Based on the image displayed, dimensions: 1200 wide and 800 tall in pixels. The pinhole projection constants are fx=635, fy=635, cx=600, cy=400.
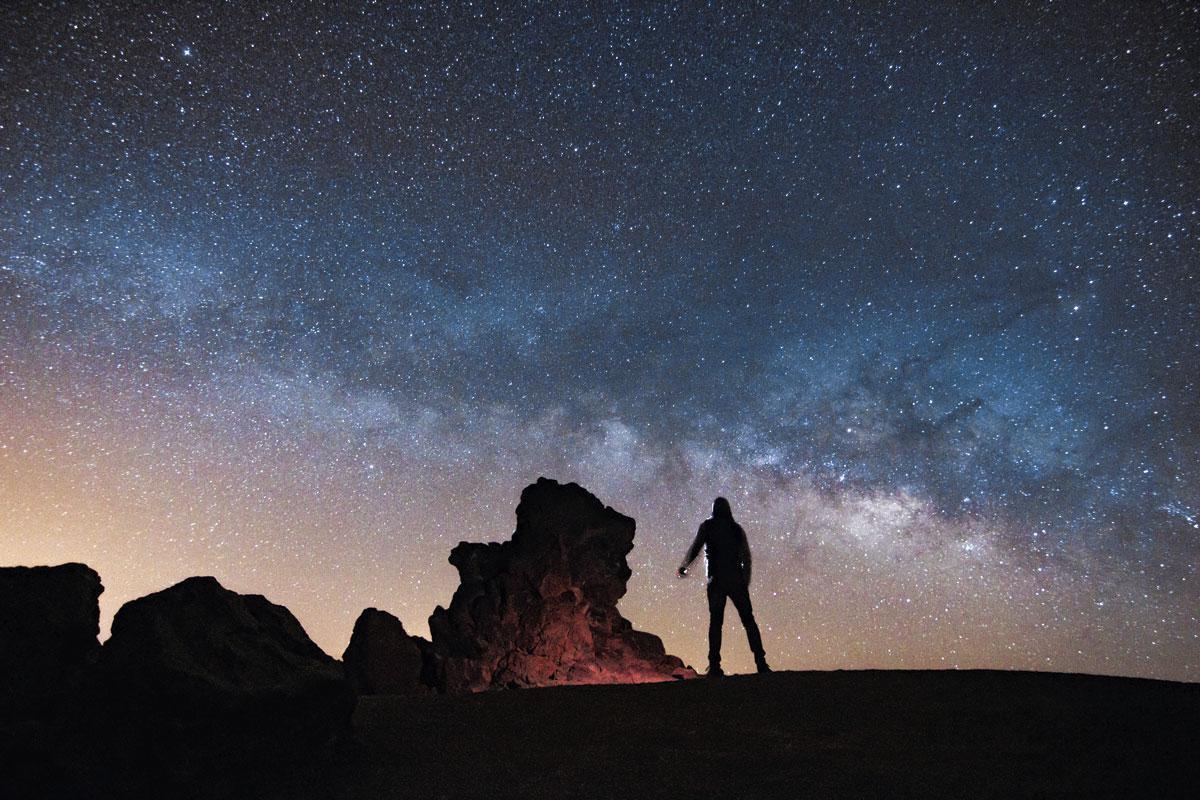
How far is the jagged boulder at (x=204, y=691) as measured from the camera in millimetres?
4270

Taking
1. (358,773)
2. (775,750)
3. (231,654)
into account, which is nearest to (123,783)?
(231,654)

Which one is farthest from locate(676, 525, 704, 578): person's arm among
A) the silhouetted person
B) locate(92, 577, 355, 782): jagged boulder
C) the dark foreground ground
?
locate(92, 577, 355, 782): jagged boulder

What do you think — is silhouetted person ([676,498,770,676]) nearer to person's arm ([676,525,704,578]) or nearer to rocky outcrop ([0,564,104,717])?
person's arm ([676,525,704,578])

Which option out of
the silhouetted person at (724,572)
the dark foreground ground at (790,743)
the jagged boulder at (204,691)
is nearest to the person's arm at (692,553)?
the silhouetted person at (724,572)

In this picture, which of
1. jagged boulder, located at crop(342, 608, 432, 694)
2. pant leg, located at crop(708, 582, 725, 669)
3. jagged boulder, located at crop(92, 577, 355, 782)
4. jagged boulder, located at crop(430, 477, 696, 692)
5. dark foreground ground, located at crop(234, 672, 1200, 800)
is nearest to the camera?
dark foreground ground, located at crop(234, 672, 1200, 800)

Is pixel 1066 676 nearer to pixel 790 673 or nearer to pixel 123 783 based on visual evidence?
pixel 790 673

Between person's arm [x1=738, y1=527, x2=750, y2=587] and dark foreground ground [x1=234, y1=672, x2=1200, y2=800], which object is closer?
dark foreground ground [x1=234, y1=672, x2=1200, y2=800]

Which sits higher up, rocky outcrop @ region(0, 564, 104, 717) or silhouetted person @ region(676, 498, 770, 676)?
silhouetted person @ region(676, 498, 770, 676)

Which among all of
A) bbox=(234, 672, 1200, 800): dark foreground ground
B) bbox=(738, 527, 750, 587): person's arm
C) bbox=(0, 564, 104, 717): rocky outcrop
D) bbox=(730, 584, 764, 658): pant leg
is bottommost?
bbox=(234, 672, 1200, 800): dark foreground ground

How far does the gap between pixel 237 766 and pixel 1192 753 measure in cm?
646

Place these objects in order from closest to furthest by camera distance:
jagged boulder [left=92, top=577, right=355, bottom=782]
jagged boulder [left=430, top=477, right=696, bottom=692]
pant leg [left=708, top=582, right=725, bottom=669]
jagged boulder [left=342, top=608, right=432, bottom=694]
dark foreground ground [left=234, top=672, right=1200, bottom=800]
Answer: dark foreground ground [left=234, top=672, right=1200, bottom=800] < jagged boulder [left=92, top=577, right=355, bottom=782] < pant leg [left=708, top=582, right=725, bottom=669] < jagged boulder [left=342, top=608, right=432, bottom=694] < jagged boulder [left=430, top=477, right=696, bottom=692]

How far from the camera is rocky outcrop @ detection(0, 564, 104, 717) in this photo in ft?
14.5

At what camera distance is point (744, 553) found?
995 cm

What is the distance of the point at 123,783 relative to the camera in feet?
13.7
